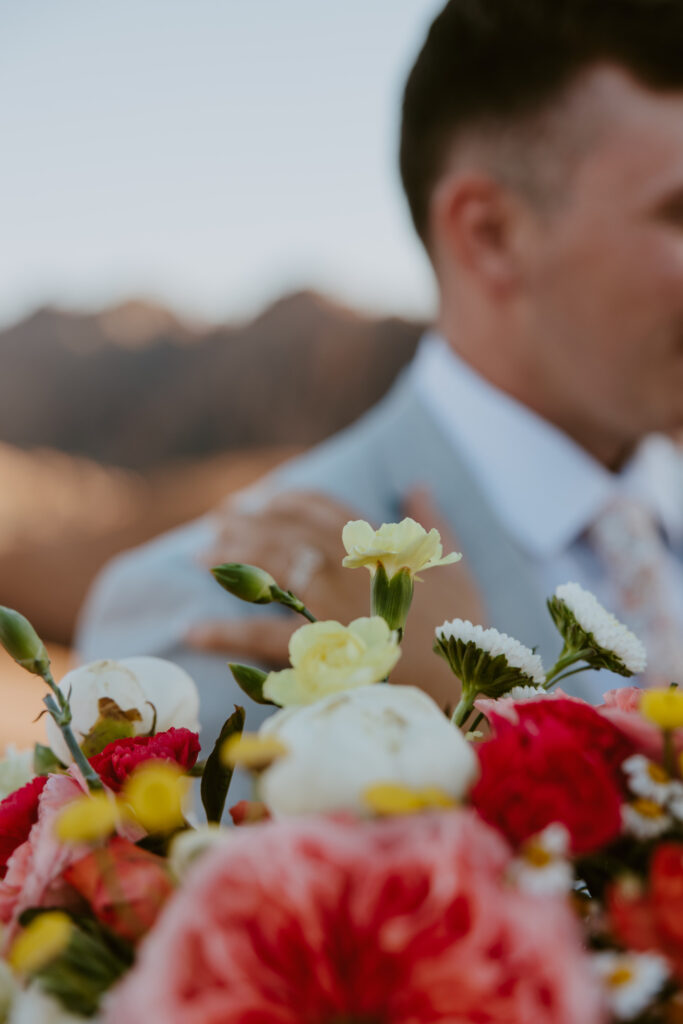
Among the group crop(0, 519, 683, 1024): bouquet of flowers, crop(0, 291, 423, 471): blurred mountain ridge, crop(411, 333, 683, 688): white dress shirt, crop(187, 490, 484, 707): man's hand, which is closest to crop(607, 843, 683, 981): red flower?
crop(0, 519, 683, 1024): bouquet of flowers

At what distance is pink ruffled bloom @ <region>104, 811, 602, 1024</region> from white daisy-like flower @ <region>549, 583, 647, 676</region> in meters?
0.09

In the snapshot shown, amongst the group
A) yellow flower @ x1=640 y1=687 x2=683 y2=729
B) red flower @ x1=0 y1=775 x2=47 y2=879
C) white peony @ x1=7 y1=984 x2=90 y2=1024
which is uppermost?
yellow flower @ x1=640 y1=687 x2=683 y2=729

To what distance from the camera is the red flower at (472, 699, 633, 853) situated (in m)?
0.16

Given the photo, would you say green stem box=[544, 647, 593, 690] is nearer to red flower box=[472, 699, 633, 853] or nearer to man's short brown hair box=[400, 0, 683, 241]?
red flower box=[472, 699, 633, 853]

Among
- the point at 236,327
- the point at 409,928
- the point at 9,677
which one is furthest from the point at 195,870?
the point at 236,327

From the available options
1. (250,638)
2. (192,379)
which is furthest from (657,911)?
(192,379)

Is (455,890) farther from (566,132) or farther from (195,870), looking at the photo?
(566,132)

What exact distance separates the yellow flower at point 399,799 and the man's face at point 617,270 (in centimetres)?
72

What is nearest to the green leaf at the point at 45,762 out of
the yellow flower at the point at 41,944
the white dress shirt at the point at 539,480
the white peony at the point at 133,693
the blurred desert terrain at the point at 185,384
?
the white peony at the point at 133,693

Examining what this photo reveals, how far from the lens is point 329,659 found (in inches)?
7.3

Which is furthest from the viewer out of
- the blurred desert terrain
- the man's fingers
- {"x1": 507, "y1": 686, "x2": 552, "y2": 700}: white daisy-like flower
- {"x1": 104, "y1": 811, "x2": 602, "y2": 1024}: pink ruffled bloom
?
the blurred desert terrain

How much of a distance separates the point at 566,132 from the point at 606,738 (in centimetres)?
75

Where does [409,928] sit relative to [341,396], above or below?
above

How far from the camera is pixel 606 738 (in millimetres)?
179
